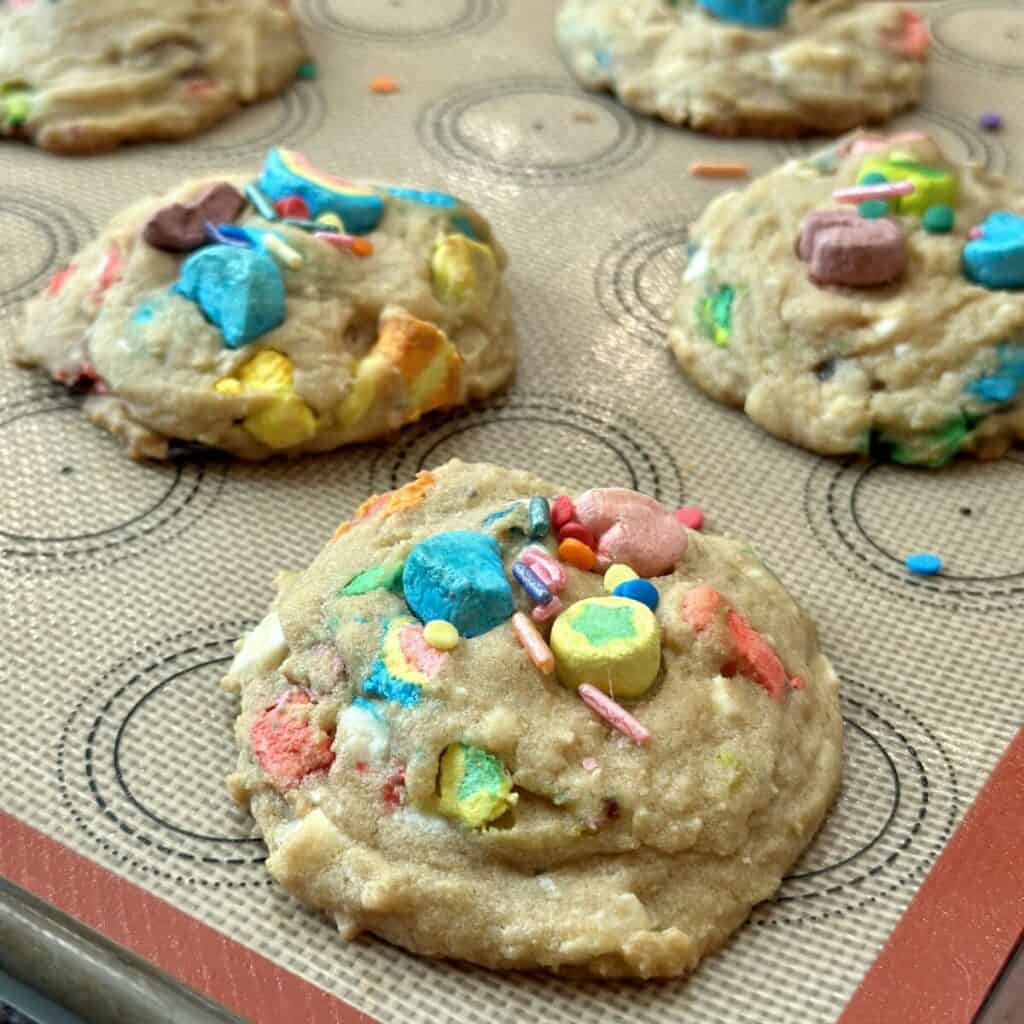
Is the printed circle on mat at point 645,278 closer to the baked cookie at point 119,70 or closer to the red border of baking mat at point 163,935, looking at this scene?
the baked cookie at point 119,70

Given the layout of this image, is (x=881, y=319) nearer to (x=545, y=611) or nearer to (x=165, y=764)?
(x=545, y=611)

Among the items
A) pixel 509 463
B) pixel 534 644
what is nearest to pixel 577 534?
pixel 534 644

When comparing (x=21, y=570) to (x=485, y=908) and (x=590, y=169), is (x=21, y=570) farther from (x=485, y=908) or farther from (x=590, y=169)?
(x=590, y=169)

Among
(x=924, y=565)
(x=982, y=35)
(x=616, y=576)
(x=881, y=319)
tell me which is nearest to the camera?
(x=616, y=576)

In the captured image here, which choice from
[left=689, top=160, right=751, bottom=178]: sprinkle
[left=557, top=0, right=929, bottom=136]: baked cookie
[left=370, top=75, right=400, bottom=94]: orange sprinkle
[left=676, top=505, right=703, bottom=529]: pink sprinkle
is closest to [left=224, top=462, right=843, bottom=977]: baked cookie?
[left=676, top=505, right=703, bottom=529]: pink sprinkle

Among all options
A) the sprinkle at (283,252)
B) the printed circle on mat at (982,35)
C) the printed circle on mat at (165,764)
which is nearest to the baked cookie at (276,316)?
the sprinkle at (283,252)

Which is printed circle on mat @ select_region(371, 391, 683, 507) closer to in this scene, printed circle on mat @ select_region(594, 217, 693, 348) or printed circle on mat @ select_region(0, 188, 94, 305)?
printed circle on mat @ select_region(594, 217, 693, 348)

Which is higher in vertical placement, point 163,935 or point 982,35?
point 982,35
